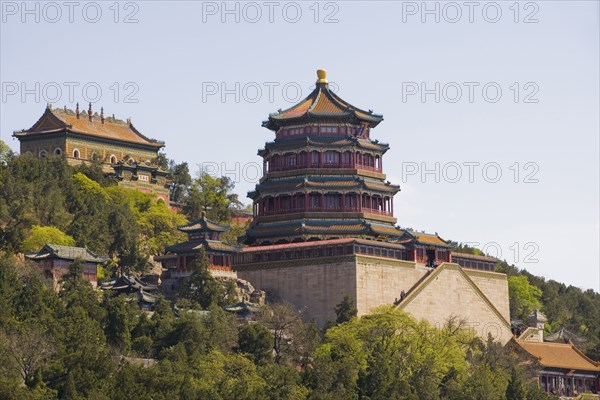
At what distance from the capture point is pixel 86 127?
14112cm

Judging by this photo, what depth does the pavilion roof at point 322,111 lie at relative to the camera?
383 ft

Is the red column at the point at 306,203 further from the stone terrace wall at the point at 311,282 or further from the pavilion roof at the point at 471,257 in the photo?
the pavilion roof at the point at 471,257

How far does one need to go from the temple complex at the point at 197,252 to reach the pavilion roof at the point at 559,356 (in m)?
19.7

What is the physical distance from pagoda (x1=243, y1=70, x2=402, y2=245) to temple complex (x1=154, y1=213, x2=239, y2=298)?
5782mm

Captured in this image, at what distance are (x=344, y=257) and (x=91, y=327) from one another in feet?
75.3

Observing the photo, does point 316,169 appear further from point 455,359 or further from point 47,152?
point 47,152

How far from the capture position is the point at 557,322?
144 metres

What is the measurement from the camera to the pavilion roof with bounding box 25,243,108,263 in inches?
4040

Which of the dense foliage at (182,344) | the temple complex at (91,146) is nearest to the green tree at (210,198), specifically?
the temple complex at (91,146)

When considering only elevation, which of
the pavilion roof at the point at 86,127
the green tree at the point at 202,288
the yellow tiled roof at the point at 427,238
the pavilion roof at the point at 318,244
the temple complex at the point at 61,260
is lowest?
the green tree at the point at 202,288

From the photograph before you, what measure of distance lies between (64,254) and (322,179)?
20099 mm

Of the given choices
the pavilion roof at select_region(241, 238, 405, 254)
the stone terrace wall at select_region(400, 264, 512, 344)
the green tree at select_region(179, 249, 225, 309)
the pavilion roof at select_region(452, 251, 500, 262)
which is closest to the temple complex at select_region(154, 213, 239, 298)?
the pavilion roof at select_region(241, 238, 405, 254)

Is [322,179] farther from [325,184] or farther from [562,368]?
[562,368]

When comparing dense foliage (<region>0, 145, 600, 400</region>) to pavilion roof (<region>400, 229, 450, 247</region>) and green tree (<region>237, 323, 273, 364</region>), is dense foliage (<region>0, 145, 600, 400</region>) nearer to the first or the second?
green tree (<region>237, 323, 273, 364</region>)
